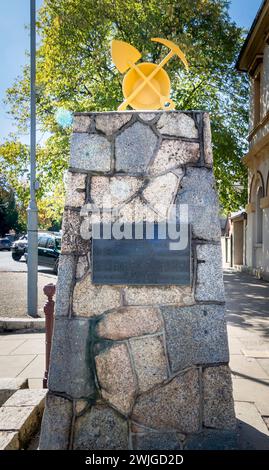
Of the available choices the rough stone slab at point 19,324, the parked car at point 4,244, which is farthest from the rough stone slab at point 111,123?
the parked car at point 4,244

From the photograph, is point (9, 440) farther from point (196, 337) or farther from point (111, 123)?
point (111, 123)

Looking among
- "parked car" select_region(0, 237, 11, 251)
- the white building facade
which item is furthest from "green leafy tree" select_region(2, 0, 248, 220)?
"parked car" select_region(0, 237, 11, 251)

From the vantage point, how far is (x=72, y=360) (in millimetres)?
2822

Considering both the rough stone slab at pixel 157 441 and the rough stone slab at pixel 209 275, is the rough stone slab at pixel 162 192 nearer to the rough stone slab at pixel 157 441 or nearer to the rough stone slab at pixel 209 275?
the rough stone slab at pixel 209 275

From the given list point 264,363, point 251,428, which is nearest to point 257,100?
point 264,363

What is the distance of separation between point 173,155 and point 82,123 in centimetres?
79

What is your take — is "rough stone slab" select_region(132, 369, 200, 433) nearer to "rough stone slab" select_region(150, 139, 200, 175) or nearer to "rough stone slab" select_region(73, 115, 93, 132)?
"rough stone slab" select_region(150, 139, 200, 175)

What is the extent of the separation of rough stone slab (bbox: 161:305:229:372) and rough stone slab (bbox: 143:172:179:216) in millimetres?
817

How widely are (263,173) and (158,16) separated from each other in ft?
22.7

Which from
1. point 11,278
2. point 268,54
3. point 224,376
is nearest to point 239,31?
point 268,54

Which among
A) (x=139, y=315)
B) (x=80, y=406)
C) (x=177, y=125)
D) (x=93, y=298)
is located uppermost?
(x=177, y=125)

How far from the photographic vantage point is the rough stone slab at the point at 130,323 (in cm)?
286

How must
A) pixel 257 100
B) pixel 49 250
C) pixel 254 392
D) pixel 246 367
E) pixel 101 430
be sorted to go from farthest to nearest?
pixel 49 250, pixel 257 100, pixel 246 367, pixel 254 392, pixel 101 430
